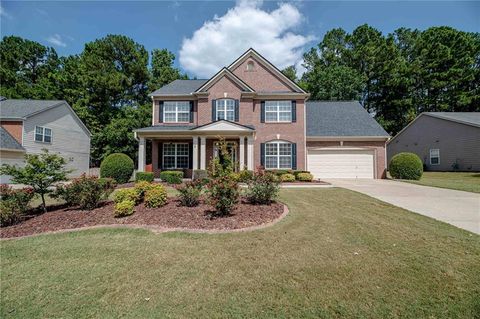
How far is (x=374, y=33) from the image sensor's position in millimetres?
35781

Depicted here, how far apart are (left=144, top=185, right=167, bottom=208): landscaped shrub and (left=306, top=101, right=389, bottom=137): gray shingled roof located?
528 inches

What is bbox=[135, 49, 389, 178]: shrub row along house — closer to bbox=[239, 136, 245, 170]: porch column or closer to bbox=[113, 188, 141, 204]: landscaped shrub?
bbox=[239, 136, 245, 170]: porch column

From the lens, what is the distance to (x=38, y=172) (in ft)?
22.9

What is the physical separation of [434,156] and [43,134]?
3760 cm

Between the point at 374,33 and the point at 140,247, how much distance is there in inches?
1736

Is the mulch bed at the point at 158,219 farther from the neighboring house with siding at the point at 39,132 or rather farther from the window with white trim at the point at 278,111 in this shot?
the neighboring house with siding at the point at 39,132

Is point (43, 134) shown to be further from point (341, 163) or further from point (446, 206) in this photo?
point (446, 206)

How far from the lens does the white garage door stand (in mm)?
17734

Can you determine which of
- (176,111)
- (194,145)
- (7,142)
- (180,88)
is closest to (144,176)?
(194,145)

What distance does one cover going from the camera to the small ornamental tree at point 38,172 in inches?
267

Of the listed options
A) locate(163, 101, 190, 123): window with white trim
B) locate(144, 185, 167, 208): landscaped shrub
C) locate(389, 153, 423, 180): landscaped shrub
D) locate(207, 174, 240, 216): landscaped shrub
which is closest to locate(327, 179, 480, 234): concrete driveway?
locate(207, 174, 240, 216): landscaped shrub

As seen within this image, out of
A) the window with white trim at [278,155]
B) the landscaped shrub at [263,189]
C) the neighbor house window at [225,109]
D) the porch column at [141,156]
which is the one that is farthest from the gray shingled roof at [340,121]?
the porch column at [141,156]

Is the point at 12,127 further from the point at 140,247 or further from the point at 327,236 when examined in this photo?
the point at 327,236

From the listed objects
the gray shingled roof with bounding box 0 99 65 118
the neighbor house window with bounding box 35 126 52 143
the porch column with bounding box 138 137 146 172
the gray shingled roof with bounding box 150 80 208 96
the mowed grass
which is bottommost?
the mowed grass
